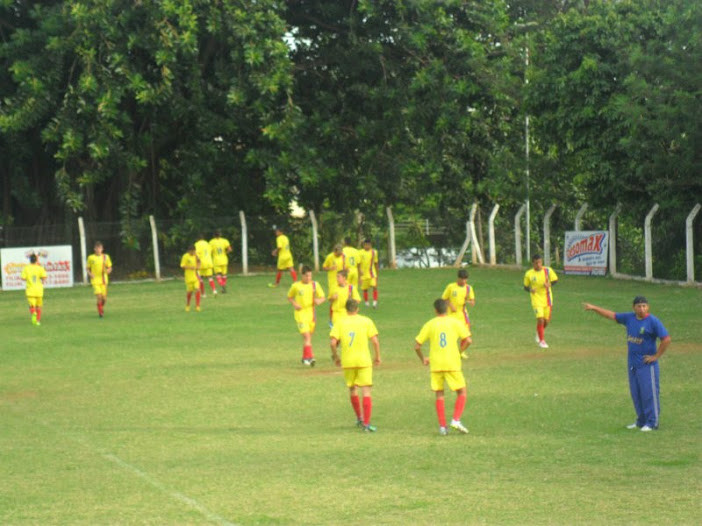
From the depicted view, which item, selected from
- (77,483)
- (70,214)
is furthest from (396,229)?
(77,483)

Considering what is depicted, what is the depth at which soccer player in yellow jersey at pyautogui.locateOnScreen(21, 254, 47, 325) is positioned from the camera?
30281mm

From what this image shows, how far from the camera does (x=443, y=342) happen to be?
1515cm

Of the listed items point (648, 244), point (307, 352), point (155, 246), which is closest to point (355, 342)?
point (307, 352)

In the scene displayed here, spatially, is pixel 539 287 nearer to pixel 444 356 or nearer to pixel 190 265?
pixel 444 356

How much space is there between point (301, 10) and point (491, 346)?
23.6 m

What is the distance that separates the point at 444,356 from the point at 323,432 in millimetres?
1967

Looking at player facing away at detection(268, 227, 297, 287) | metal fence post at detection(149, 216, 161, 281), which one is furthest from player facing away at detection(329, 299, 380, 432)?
metal fence post at detection(149, 216, 161, 281)

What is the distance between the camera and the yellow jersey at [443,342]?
15094mm

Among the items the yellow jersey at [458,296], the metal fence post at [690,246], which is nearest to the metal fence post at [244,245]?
the metal fence post at [690,246]

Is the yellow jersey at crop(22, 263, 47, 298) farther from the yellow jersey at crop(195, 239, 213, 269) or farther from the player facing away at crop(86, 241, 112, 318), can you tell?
the yellow jersey at crop(195, 239, 213, 269)

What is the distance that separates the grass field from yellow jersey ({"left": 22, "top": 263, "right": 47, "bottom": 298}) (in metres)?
1.57

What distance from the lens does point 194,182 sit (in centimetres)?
4441

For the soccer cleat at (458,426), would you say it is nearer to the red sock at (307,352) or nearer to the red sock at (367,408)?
the red sock at (367,408)

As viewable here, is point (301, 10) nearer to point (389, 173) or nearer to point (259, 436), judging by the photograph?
point (389, 173)
